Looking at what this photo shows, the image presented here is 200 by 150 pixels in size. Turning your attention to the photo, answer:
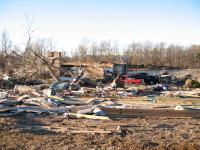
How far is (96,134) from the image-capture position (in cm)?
877

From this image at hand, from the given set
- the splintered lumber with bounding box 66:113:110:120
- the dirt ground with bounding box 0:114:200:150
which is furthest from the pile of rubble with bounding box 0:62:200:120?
the dirt ground with bounding box 0:114:200:150

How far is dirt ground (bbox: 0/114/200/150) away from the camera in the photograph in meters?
7.80

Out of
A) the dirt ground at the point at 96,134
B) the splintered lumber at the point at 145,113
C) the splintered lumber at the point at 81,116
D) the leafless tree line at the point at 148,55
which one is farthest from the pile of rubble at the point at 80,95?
the leafless tree line at the point at 148,55

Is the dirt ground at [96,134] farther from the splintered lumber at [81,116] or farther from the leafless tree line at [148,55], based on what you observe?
the leafless tree line at [148,55]

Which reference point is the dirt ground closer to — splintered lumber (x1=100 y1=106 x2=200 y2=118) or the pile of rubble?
splintered lumber (x1=100 y1=106 x2=200 y2=118)

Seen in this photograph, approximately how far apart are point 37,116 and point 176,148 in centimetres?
552

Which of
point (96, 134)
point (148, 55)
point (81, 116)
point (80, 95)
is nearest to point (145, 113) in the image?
point (81, 116)

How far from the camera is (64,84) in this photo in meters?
21.3

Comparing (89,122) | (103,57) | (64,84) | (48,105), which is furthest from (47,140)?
(103,57)

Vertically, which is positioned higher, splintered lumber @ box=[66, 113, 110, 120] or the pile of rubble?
the pile of rubble

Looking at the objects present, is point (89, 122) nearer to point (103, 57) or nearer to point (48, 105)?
point (48, 105)

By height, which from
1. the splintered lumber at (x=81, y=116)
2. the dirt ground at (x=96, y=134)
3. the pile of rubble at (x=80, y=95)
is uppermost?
the pile of rubble at (x=80, y=95)

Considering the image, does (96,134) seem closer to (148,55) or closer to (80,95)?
(80,95)

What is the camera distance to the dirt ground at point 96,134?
7.80m
